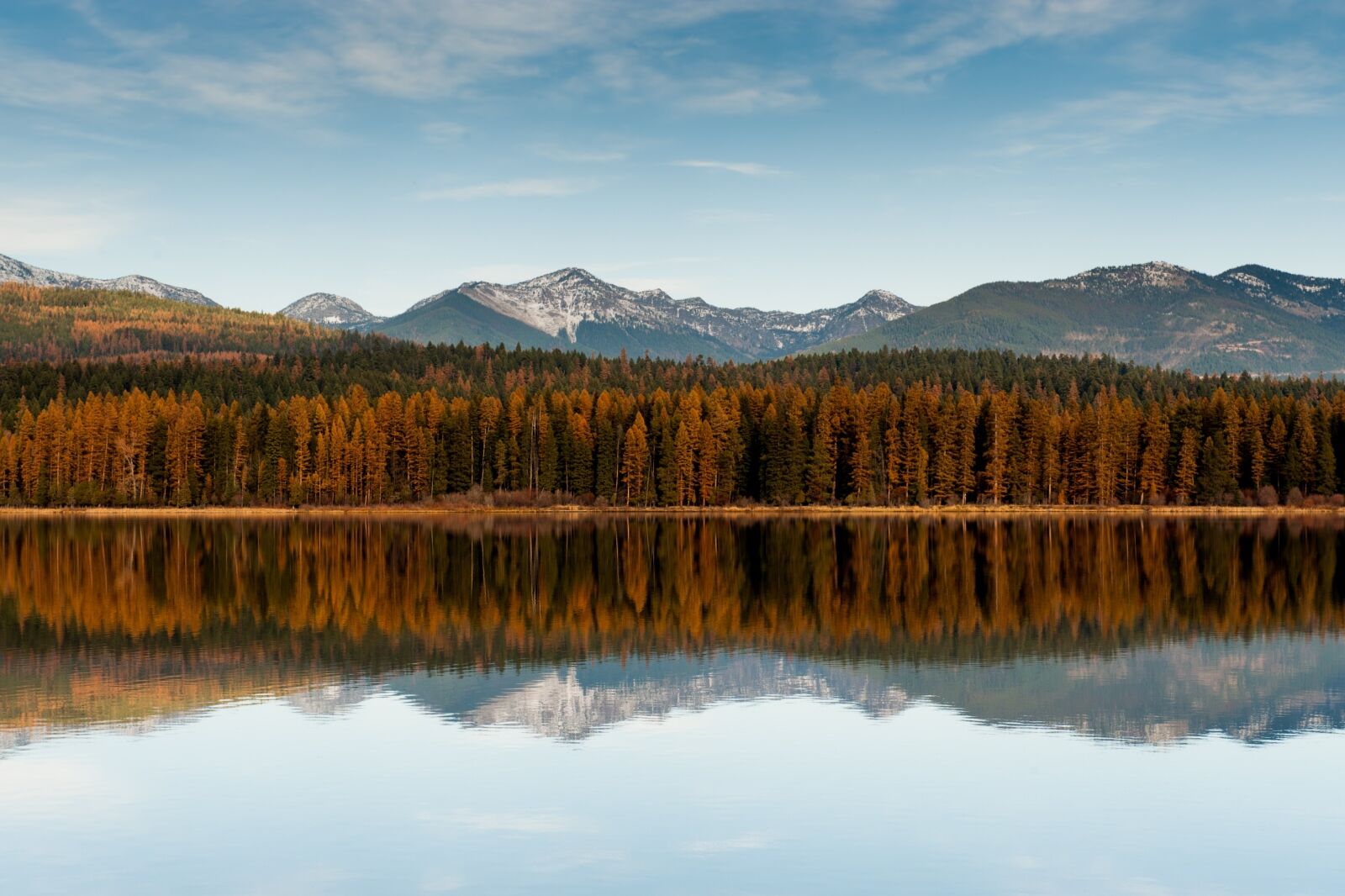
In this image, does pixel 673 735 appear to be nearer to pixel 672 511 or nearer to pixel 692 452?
pixel 672 511

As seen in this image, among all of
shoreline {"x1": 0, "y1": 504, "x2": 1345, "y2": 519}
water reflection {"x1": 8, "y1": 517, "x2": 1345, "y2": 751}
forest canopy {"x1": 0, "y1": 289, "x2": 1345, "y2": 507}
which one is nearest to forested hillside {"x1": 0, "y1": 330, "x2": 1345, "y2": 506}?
forest canopy {"x1": 0, "y1": 289, "x2": 1345, "y2": 507}

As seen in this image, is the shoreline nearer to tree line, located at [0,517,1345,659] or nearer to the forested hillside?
the forested hillside

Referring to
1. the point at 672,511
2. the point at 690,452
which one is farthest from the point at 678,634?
the point at 690,452

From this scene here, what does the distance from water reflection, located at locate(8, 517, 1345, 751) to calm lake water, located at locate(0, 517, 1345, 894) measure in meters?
0.26

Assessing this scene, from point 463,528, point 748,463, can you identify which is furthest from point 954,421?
point 463,528

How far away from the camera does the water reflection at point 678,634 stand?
32.6 m

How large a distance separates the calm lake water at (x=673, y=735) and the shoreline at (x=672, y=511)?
83624 millimetres

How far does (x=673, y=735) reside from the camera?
29.1 m

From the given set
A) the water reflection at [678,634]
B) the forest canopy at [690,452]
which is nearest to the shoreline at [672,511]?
the forest canopy at [690,452]

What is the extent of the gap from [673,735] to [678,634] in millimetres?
15673

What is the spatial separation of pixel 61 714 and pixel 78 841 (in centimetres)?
1096

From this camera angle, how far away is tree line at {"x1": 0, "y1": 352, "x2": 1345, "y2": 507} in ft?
499

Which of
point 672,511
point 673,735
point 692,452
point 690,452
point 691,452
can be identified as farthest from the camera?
point 692,452

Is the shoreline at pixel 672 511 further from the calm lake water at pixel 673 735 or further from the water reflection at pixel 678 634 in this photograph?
the calm lake water at pixel 673 735
